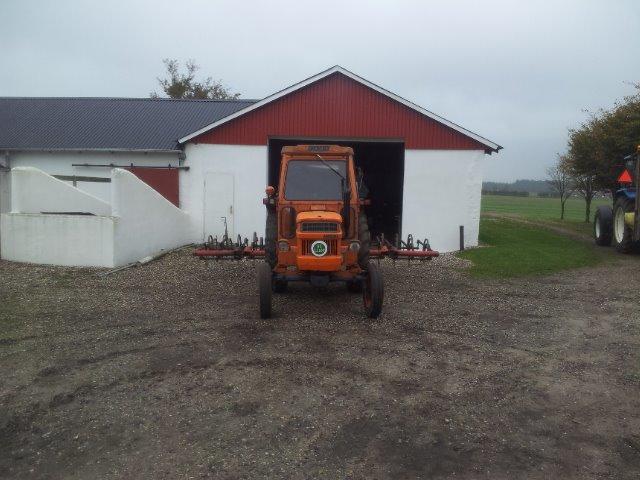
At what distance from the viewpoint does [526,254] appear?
15.1 m

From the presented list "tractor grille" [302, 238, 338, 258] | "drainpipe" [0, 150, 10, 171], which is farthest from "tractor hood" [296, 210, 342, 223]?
"drainpipe" [0, 150, 10, 171]

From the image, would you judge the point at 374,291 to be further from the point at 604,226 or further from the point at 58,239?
the point at 604,226

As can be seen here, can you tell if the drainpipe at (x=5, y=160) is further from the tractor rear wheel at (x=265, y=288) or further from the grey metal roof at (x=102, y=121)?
the tractor rear wheel at (x=265, y=288)

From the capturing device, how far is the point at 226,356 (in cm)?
672

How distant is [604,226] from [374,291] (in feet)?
38.5

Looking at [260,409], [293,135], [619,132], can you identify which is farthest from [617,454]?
[619,132]

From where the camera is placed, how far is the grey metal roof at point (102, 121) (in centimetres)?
1759

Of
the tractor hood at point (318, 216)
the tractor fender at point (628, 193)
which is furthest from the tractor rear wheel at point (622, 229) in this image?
the tractor hood at point (318, 216)

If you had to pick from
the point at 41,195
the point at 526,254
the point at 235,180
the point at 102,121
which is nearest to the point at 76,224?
the point at 41,195

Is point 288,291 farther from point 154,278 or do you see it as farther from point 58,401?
point 58,401

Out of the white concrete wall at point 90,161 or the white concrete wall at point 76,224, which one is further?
the white concrete wall at point 90,161

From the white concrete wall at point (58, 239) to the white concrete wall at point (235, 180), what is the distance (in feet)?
13.3

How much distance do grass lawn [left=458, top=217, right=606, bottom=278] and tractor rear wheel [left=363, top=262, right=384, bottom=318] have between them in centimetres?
468

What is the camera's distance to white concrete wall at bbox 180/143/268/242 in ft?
52.1
